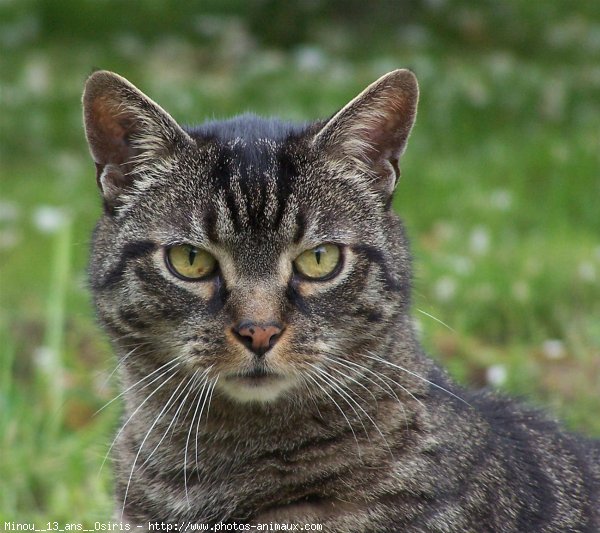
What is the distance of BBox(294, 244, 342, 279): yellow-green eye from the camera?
2.79 meters

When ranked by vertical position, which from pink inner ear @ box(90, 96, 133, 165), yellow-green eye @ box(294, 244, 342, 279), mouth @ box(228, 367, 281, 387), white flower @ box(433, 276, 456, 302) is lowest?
mouth @ box(228, 367, 281, 387)

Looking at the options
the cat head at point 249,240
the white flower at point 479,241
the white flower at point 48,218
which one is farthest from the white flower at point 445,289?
the cat head at point 249,240

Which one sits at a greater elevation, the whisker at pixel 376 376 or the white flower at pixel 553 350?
the white flower at pixel 553 350

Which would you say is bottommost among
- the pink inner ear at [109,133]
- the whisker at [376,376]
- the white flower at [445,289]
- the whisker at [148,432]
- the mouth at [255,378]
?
the whisker at [148,432]

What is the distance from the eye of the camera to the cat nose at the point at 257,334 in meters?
2.61

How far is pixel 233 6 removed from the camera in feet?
32.6

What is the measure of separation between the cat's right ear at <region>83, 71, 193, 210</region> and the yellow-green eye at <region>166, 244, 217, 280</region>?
30 centimetres

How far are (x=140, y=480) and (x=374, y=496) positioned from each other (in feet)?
2.24

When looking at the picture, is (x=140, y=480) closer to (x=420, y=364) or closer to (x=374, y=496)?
(x=374, y=496)

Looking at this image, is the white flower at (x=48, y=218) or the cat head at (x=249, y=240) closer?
the cat head at (x=249, y=240)

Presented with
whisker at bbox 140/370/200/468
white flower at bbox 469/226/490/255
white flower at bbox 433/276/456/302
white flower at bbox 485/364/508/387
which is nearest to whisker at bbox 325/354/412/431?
whisker at bbox 140/370/200/468

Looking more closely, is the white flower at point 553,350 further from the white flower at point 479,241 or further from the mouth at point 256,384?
the mouth at point 256,384

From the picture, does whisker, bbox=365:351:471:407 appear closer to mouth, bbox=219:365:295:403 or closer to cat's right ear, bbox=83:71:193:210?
mouth, bbox=219:365:295:403

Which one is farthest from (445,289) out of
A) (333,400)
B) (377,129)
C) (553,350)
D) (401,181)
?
(333,400)
